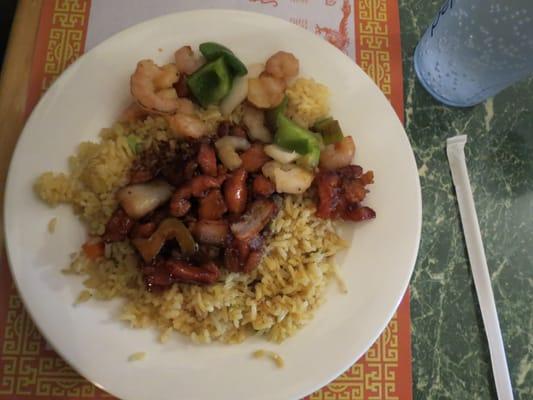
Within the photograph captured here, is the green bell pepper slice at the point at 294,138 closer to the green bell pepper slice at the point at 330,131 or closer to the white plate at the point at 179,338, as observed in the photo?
the green bell pepper slice at the point at 330,131

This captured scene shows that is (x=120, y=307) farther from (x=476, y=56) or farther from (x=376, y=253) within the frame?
(x=476, y=56)

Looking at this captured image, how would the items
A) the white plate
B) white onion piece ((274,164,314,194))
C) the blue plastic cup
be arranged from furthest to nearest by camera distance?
the blue plastic cup, white onion piece ((274,164,314,194)), the white plate

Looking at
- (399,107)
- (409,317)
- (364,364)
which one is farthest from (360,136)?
(364,364)

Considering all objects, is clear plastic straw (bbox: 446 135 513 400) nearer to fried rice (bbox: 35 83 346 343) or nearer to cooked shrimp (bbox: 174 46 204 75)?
fried rice (bbox: 35 83 346 343)

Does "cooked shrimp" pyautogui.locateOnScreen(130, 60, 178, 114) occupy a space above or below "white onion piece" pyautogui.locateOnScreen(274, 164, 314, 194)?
above

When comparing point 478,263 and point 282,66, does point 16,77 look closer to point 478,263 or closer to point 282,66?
point 282,66

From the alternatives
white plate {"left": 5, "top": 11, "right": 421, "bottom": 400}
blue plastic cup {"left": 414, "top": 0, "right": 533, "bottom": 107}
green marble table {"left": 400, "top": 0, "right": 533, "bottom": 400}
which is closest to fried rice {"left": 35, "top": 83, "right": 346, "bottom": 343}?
white plate {"left": 5, "top": 11, "right": 421, "bottom": 400}
